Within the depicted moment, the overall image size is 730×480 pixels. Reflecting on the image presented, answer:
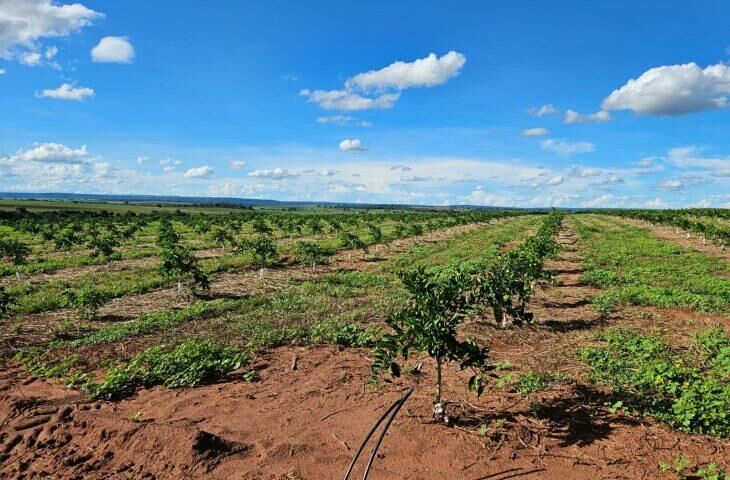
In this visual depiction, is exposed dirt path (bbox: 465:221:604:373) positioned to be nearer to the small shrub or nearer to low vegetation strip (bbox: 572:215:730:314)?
low vegetation strip (bbox: 572:215:730:314)

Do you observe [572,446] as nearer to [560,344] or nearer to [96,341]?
[560,344]

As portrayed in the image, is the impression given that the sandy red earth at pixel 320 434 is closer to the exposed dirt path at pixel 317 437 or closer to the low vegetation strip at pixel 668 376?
the exposed dirt path at pixel 317 437

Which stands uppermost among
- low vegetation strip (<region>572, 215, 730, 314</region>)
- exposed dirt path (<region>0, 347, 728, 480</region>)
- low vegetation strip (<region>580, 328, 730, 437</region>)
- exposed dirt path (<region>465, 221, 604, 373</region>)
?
low vegetation strip (<region>572, 215, 730, 314</region>)

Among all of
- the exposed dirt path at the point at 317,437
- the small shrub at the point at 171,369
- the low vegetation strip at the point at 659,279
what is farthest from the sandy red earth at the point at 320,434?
the low vegetation strip at the point at 659,279

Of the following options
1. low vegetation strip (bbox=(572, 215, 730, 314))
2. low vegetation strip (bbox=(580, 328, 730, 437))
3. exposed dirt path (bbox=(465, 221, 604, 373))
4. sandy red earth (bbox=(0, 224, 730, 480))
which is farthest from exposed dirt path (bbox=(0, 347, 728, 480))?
low vegetation strip (bbox=(572, 215, 730, 314))

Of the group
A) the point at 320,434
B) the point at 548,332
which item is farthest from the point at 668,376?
the point at 320,434

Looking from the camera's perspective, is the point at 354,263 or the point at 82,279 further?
Answer: the point at 354,263

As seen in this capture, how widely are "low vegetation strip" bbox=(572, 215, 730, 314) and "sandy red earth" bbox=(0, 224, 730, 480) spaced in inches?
290

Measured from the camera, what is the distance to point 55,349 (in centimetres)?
1020

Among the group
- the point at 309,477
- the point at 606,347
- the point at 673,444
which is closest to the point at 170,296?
the point at 309,477

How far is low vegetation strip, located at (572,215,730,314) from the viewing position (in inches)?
521

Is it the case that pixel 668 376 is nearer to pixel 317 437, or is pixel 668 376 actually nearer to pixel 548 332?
pixel 548 332

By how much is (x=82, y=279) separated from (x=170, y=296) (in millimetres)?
6888

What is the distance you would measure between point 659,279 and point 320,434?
17233mm
